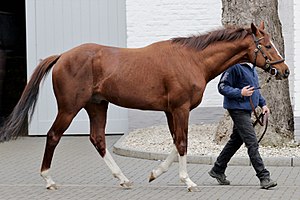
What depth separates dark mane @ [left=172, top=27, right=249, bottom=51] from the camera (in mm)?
10250

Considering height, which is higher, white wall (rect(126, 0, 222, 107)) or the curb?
white wall (rect(126, 0, 222, 107))

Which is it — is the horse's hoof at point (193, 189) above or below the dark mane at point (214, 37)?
below

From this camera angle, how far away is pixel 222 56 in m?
10.3

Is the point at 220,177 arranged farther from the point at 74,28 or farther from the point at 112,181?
the point at 74,28

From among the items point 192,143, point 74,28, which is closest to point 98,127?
point 192,143

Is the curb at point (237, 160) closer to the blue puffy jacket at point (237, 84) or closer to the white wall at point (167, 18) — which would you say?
the blue puffy jacket at point (237, 84)

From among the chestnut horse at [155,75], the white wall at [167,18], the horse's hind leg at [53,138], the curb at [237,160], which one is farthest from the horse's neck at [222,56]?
the white wall at [167,18]

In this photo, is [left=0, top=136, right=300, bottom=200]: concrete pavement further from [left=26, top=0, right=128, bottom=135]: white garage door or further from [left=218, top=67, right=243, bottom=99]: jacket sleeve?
[left=26, top=0, right=128, bottom=135]: white garage door

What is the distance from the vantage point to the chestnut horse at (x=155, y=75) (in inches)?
400

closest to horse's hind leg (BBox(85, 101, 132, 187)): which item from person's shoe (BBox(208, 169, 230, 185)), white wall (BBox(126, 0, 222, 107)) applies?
person's shoe (BBox(208, 169, 230, 185))

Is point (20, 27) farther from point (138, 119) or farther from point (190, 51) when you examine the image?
point (190, 51)

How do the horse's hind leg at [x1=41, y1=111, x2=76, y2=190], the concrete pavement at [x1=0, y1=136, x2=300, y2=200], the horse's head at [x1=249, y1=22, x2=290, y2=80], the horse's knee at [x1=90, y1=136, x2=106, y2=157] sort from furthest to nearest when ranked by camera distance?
1. the horse's knee at [x1=90, y1=136, x2=106, y2=157]
2. the horse's hind leg at [x1=41, y1=111, x2=76, y2=190]
3. the horse's head at [x1=249, y1=22, x2=290, y2=80]
4. the concrete pavement at [x1=0, y1=136, x2=300, y2=200]

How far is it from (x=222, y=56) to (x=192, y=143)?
3423 mm

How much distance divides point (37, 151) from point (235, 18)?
13.1ft
